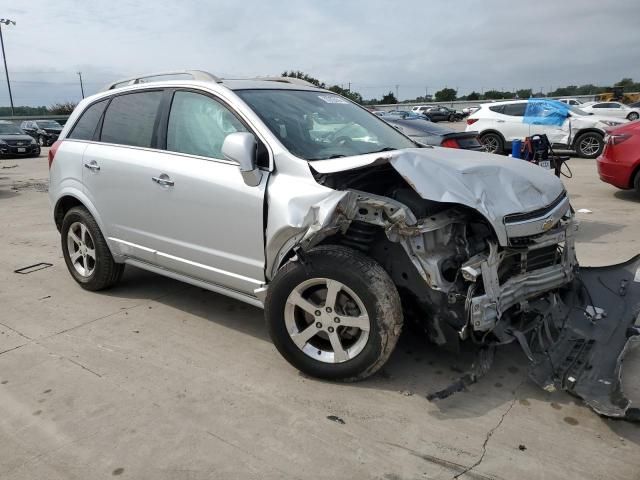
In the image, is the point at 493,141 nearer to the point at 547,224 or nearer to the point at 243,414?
the point at 547,224

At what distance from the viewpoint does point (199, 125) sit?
12.7 feet

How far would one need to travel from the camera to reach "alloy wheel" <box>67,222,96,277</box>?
482cm

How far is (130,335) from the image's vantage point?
158 inches

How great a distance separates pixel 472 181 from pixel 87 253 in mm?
3515

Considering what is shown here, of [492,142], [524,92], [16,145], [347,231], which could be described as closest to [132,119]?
[347,231]

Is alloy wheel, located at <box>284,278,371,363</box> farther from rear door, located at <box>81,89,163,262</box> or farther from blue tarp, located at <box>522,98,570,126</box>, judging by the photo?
blue tarp, located at <box>522,98,570,126</box>

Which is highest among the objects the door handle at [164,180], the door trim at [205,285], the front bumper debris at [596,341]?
the door handle at [164,180]

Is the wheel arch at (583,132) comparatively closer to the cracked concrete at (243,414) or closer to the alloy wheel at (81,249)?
the cracked concrete at (243,414)

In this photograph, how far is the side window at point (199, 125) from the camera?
369 cm

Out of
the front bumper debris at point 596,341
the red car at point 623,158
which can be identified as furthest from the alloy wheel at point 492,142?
the front bumper debris at point 596,341

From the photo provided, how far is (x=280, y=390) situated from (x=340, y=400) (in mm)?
377

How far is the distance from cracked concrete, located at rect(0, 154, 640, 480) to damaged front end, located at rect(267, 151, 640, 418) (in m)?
0.22

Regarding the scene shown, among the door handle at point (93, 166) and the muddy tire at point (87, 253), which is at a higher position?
the door handle at point (93, 166)

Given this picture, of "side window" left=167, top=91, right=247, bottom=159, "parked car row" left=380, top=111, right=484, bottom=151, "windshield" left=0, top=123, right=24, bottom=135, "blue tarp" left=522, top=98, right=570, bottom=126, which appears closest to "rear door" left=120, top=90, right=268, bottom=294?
"side window" left=167, top=91, right=247, bottom=159
